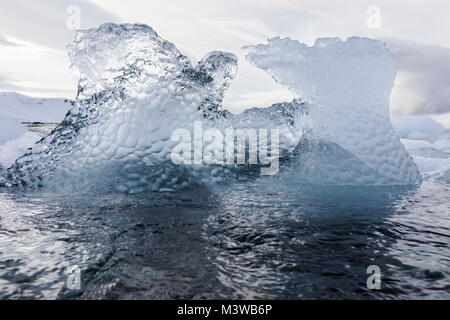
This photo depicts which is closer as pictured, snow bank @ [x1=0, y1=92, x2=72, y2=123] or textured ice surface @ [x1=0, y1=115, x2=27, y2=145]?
textured ice surface @ [x1=0, y1=115, x2=27, y2=145]

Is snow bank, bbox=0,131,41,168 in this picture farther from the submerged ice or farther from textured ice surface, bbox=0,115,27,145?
the submerged ice

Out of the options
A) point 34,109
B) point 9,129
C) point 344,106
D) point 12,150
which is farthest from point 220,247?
point 34,109

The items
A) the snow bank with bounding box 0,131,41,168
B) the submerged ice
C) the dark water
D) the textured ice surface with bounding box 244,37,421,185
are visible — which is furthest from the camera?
the snow bank with bounding box 0,131,41,168

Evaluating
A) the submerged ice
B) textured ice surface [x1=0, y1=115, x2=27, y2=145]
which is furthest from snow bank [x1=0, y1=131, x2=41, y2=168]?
the submerged ice

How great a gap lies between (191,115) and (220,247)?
125 inches

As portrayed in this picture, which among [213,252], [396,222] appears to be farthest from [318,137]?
[213,252]

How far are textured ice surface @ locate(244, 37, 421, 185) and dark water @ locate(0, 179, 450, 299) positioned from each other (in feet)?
5.41

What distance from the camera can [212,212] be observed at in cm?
322

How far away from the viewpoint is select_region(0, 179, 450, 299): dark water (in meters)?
1.63

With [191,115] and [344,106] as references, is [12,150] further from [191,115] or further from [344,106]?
[344,106]

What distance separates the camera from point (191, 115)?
511 cm

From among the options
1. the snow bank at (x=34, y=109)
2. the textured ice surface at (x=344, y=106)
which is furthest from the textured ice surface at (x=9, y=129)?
the snow bank at (x=34, y=109)

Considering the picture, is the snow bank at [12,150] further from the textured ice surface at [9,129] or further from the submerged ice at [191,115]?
the submerged ice at [191,115]

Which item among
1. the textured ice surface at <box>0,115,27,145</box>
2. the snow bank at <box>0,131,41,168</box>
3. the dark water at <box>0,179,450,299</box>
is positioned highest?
the textured ice surface at <box>0,115,27,145</box>
